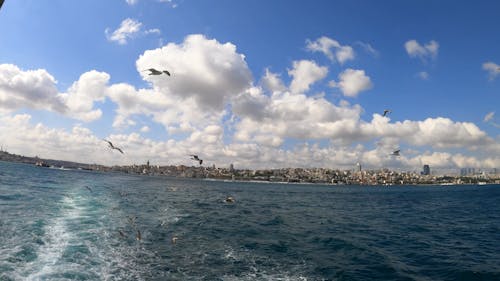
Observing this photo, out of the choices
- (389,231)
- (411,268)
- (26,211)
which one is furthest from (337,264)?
(26,211)

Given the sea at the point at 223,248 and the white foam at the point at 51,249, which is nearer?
the white foam at the point at 51,249

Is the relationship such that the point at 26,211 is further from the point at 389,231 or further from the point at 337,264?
the point at 389,231

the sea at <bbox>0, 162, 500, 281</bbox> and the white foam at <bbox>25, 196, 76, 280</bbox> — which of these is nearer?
the white foam at <bbox>25, 196, 76, 280</bbox>

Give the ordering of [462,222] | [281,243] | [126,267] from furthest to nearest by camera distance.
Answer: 1. [462,222]
2. [281,243]
3. [126,267]

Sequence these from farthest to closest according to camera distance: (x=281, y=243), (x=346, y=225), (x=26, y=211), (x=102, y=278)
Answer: (x=346, y=225) < (x=26, y=211) < (x=281, y=243) < (x=102, y=278)

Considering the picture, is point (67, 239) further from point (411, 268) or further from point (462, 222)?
point (462, 222)

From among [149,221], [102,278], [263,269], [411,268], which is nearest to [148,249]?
[102,278]

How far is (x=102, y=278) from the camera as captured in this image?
1853 centimetres

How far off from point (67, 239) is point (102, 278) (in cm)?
980

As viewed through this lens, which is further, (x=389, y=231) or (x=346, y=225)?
(x=346, y=225)

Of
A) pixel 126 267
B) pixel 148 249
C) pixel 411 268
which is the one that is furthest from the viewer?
pixel 148 249

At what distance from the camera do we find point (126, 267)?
20547 millimetres

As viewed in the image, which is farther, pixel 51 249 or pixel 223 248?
pixel 223 248

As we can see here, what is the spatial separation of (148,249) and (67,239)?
6.84 m
